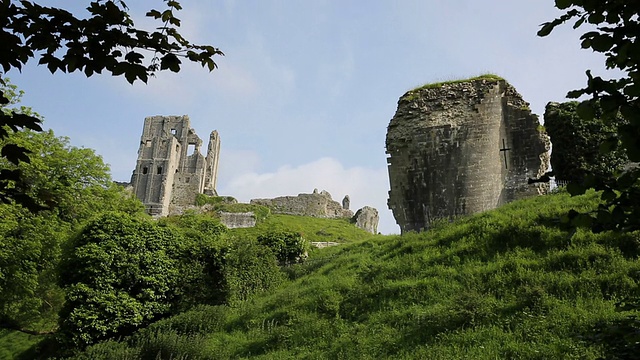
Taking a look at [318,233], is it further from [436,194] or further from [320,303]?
[320,303]

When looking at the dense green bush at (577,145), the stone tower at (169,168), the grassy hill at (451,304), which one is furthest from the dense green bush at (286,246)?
the stone tower at (169,168)

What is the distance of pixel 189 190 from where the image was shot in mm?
56938

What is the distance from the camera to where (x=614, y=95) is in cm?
237

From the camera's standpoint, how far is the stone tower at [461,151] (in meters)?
16.2

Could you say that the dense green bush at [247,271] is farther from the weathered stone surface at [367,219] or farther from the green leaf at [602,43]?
the weathered stone surface at [367,219]

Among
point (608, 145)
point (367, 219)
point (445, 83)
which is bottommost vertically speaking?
point (608, 145)

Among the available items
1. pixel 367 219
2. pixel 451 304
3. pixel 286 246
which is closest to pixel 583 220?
pixel 451 304

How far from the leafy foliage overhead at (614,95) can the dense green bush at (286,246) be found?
1897 cm

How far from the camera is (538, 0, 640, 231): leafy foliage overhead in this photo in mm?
2285

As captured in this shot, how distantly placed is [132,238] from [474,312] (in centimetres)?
1254

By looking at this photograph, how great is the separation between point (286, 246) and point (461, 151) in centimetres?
907

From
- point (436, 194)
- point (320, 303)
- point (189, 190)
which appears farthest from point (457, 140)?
point (189, 190)

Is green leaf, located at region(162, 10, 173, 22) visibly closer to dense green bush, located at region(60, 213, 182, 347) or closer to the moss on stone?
dense green bush, located at region(60, 213, 182, 347)

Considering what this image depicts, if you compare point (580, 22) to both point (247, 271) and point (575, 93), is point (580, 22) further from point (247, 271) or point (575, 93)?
point (247, 271)
